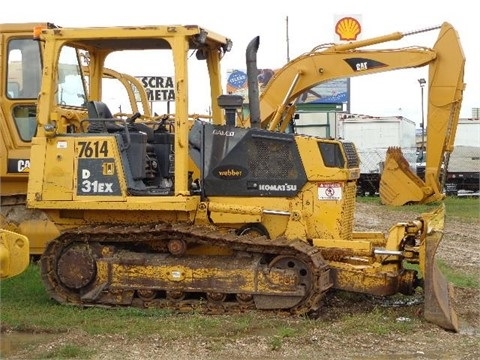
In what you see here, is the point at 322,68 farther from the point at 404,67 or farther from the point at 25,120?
the point at 25,120

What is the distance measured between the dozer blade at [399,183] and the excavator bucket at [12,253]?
1687 cm

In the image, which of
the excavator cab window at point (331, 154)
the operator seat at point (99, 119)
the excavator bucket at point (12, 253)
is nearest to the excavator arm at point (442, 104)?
the excavator cab window at point (331, 154)

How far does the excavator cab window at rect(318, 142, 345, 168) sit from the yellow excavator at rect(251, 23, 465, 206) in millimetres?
4853

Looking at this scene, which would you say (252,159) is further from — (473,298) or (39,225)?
(39,225)

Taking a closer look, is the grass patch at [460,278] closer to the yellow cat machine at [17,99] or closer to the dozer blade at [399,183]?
the yellow cat machine at [17,99]

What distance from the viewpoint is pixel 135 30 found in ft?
29.9

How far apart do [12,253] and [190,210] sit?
6.96ft

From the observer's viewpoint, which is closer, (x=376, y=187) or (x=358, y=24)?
(x=376, y=187)

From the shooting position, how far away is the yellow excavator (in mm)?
16594

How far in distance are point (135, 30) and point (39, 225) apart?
410 cm

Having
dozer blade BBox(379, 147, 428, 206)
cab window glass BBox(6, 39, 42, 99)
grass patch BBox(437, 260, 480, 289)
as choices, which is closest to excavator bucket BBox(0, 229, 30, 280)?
cab window glass BBox(6, 39, 42, 99)

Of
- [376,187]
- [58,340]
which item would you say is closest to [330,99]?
[376,187]

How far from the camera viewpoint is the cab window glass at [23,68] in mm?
12750

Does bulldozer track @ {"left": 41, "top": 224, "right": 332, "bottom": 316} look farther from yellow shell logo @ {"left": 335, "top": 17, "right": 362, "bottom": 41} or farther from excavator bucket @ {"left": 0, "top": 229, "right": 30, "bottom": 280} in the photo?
yellow shell logo @ {"left": 335, "top": 17, "right": 362, "bottom": 41}
